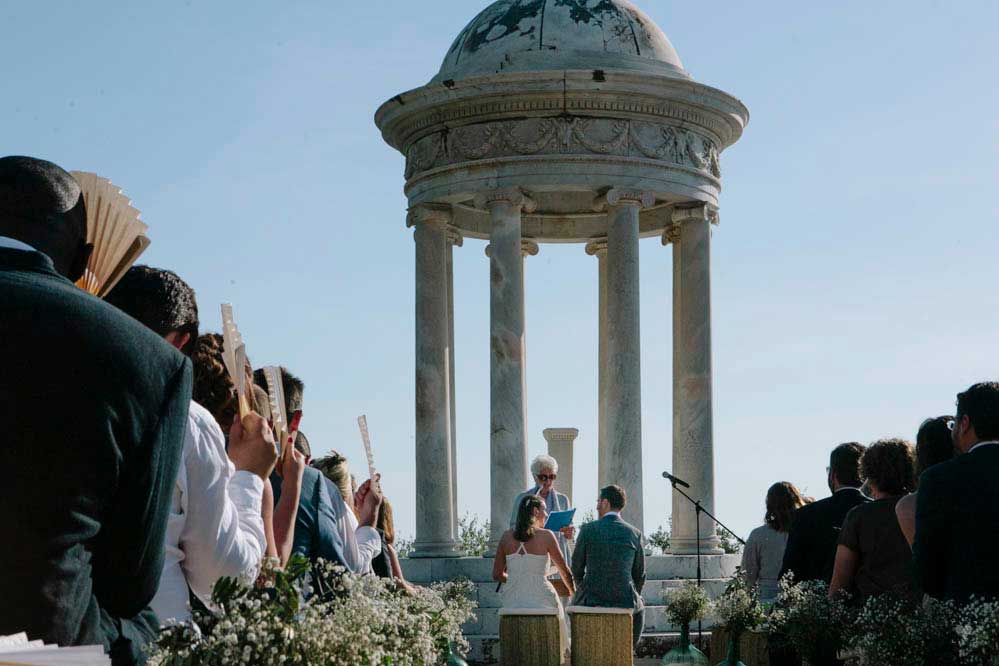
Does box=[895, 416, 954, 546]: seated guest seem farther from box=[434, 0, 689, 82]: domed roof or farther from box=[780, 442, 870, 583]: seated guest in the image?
box=[434, 0, 689, 82]: domed roof

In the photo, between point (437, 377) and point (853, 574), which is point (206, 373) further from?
point (437, 377)

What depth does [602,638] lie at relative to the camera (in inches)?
737

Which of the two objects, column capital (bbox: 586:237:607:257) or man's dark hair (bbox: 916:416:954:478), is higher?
column capital (bbox: 586:237:607:257)

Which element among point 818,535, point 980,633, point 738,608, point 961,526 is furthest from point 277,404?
point 738,608

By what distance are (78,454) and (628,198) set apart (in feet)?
80.8

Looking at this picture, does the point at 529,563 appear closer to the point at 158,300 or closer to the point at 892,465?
the point at 892,465

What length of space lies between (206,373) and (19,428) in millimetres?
2721

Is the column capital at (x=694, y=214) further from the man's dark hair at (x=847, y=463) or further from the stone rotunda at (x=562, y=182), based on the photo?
the man's dark hair at (x=847, y=463)

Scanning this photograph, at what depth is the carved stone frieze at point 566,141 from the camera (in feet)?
93.5

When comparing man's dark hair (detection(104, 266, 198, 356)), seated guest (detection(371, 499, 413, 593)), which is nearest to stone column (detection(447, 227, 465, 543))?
seated guest (detection(371, 499, 413, 593))

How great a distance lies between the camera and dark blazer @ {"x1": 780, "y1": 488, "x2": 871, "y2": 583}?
13453mm

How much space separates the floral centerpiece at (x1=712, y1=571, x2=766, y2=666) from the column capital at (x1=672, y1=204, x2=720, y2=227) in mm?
13728

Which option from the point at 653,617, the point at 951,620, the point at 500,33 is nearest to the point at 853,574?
the point at 951,620

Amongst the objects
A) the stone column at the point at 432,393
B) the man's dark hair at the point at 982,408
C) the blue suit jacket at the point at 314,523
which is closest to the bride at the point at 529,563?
the stone column at the point at 432,393
